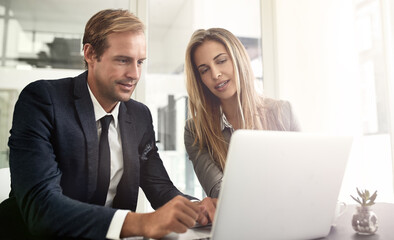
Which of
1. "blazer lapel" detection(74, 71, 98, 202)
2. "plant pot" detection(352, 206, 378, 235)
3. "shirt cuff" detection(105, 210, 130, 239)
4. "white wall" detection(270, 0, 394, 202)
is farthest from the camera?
"white wall" detection(270, 0, 394, 202)

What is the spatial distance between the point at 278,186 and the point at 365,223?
39 cm

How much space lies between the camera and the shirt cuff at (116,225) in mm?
825

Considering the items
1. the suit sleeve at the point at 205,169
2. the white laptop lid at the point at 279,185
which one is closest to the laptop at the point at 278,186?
the white laptop lid at the point at 279,185

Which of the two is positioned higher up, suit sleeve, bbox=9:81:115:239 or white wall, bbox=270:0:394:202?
white wall, bbox=270:0:394:202

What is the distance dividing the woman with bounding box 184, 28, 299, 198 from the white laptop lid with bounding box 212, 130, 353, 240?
3.06 feet

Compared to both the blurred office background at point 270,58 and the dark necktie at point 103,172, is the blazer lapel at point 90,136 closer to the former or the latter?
the dark necktie at point 103,172

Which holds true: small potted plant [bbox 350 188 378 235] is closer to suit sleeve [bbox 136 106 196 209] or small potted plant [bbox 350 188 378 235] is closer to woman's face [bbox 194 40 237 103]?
suit sleeve [bbox 136 106 196 209]

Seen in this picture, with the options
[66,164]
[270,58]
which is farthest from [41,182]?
[270,58]

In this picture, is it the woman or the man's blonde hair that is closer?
the man's blonde hair

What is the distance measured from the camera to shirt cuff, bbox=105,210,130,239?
2.71 ft

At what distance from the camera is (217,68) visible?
1853mm

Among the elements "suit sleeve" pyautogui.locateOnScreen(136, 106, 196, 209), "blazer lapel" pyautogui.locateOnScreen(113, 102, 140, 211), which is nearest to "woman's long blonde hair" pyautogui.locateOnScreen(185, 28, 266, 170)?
"suit sleeve" pyautogui.locateOnScreen(136, 106, 196, 209)

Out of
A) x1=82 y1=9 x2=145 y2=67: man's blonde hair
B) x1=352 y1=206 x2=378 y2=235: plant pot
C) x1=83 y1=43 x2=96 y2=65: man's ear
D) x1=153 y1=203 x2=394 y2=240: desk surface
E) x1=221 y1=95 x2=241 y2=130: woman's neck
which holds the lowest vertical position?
x1=153 y1=203 x2=394 y2=240: desk surface

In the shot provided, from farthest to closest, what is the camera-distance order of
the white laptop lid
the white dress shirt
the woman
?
the woman < the white dress shirt < the white laptop lid
